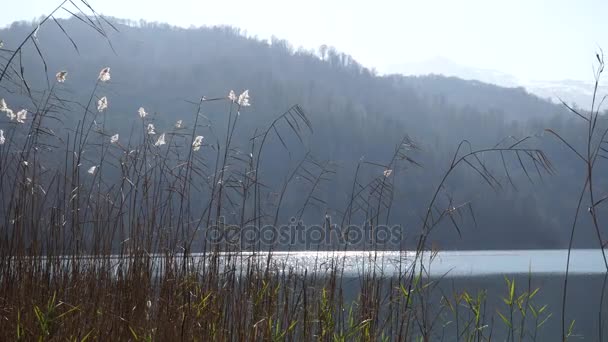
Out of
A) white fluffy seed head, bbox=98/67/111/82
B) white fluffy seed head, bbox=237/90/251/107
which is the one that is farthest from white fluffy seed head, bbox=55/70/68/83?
white fluffy seed head, bbox=237/90/251/107

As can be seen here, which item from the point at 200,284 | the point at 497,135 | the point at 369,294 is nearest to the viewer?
the point at 200,284

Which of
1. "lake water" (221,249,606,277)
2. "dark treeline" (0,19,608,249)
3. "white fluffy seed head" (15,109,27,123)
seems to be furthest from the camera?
"dark treeline" (0,19,608,249)

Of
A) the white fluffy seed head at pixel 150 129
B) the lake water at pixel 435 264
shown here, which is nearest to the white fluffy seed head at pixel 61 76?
the white fluffy seed head at pixel 150 129

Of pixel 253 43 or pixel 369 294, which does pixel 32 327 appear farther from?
pixel 253 43

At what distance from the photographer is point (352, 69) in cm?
16538

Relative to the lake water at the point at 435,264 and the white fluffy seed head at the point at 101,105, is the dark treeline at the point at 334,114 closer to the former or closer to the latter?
the lake water at the point at 435,264

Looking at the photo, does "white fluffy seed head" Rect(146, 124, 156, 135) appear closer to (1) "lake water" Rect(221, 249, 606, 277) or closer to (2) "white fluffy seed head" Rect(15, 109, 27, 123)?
(2) "white fluffy seed head" Rect(15, 109, 27, 123)

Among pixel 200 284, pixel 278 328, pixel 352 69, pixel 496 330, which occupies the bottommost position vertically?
pixel 496 330

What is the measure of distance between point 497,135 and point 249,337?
5611 inches

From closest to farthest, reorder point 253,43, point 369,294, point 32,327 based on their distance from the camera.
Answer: point 32,327
point 369,294
point 253,43

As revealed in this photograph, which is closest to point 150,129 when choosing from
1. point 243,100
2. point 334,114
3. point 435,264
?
point 243,100

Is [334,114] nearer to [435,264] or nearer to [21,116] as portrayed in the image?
[435,264]

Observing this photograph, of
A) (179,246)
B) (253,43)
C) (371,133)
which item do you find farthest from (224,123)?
(179,246)

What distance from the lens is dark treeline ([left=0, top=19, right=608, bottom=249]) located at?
4333 inches
